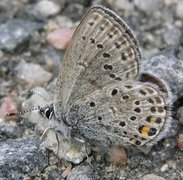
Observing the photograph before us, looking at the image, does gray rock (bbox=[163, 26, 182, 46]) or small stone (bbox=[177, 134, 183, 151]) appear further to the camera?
gray rock (bbox=[163, 26, 182, 46])

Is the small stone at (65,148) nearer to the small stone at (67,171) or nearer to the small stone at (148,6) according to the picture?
the small stone at (67,171)

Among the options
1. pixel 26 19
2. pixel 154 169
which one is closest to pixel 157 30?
pixel 26 19

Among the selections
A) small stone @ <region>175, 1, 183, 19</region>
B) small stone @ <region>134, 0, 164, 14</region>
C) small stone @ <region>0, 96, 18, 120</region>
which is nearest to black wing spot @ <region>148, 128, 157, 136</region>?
small stone @ <region>0, 96, 18, 120</region>

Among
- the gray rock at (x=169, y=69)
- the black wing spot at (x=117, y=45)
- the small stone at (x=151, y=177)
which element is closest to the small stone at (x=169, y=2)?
the gray rock at (x=169, y=69)

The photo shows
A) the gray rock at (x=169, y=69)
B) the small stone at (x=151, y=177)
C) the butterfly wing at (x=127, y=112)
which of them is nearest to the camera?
the butterfly wing at (x=127, y=112)

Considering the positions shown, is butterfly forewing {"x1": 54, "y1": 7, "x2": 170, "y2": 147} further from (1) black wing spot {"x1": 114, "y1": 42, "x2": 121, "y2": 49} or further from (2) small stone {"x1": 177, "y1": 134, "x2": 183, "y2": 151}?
(2) small stone {"x1": 177, "y1": 134, "x2": 183, "y2": 151}

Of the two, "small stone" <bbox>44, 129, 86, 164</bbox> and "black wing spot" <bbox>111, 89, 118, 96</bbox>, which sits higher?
"black wing spot" <bbox>111, 89, 118, 96</bbox>
